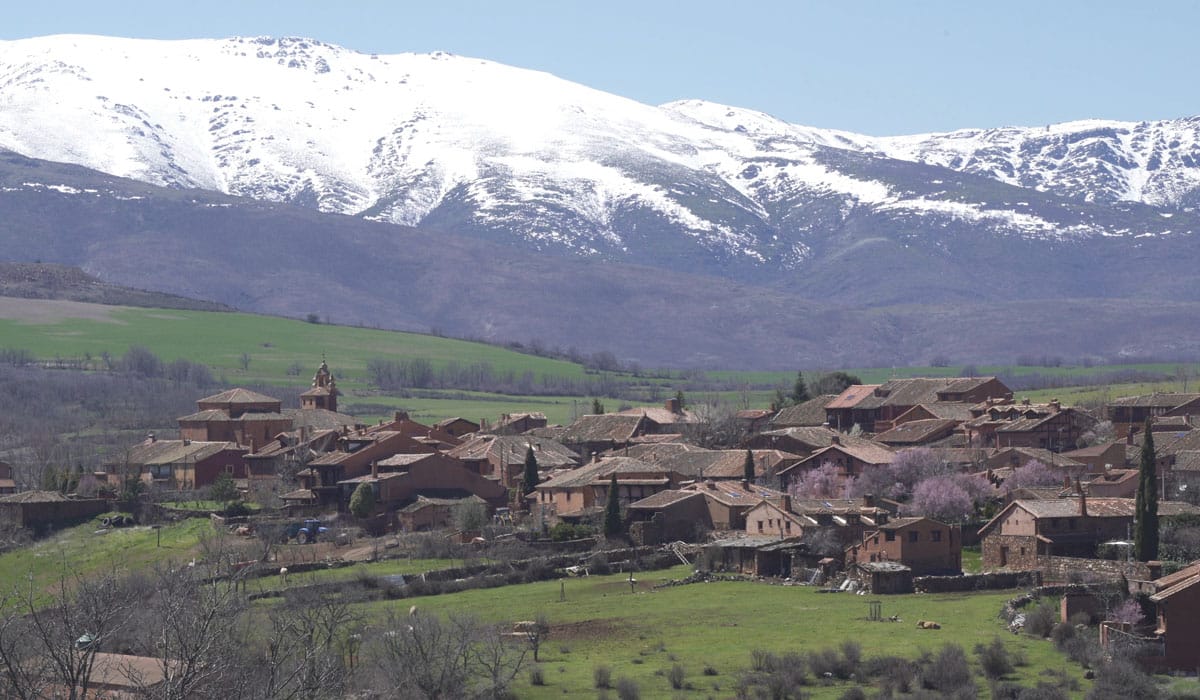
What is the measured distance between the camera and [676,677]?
5397cm

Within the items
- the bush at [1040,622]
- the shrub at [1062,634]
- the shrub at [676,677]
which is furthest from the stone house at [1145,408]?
the shrub at [676,677]

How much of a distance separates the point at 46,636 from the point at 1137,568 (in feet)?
124

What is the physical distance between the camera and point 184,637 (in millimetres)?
38688

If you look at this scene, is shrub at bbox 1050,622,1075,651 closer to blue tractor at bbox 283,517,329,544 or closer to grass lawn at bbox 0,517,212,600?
grass lawn at bbox 0,517,212,600

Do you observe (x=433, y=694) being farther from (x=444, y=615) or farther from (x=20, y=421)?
(x=20, y=421)

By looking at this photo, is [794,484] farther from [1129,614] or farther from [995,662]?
[995,662]

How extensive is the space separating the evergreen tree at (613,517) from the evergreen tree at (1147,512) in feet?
70.0

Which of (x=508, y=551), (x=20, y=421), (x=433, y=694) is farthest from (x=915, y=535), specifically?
(x=20, y=421)

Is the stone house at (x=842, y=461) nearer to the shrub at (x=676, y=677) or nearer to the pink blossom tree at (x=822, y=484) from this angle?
the pink blossom tree at (x=822, y=484)

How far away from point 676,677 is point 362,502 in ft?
124

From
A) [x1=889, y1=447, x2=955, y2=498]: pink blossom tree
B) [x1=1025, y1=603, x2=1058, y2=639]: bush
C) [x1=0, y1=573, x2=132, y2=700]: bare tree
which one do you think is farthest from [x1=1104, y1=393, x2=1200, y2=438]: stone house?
[x1=0, y1=573, x2=132, y2=700]: bare tree

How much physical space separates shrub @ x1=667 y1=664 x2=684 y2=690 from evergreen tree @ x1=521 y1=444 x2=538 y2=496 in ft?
124

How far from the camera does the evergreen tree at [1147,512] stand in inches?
2562

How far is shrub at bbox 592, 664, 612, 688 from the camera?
53750 mm
